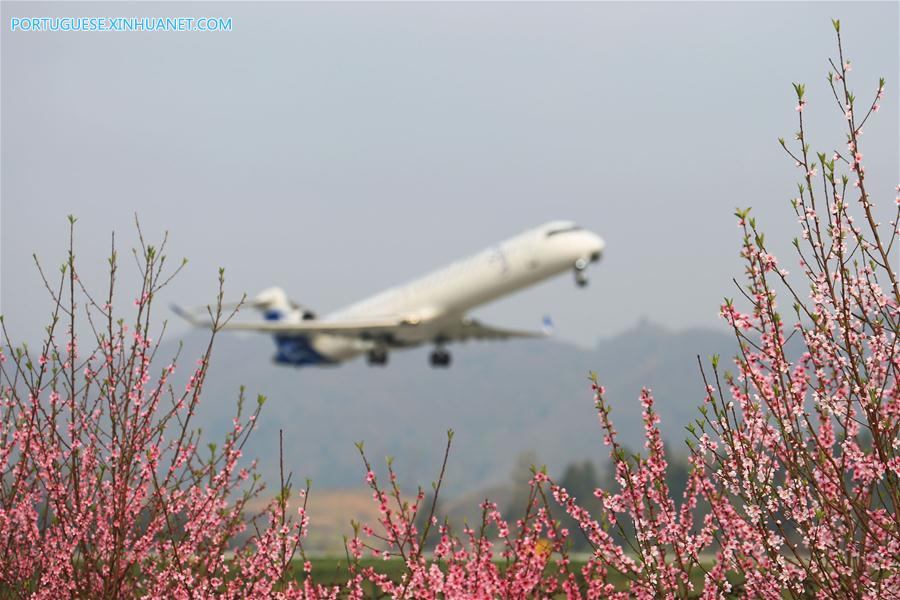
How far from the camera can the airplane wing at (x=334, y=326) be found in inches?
2339

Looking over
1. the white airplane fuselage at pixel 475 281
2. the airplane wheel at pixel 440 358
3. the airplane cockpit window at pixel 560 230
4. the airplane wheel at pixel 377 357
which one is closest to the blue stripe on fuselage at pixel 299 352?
the white airplane fuselage at pixel 475 281

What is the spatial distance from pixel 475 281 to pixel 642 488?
45590 millimetres

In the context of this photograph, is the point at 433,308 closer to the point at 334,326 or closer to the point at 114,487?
the point at 334,326

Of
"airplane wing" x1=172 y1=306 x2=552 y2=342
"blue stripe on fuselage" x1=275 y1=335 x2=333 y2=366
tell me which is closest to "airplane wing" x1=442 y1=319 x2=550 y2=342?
"airplane wing" x1=172 y1=306 x2=552 y2=342

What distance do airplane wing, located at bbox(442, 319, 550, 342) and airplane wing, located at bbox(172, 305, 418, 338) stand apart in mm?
3333

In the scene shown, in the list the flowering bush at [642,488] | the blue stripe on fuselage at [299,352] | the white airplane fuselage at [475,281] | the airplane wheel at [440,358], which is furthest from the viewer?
the blue stripe on fuselage at [299,352]

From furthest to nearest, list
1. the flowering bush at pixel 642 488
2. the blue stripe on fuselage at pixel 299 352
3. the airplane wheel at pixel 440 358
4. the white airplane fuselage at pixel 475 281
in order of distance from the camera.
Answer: the blue stripe on fuselage at pixel 299 352 → the airplane wheel at pixel 440 358 → the white airplane fuselage at pixel 475 281 → the flowering bush at pixel 642 488

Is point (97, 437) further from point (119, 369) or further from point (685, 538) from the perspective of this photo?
point (685, 538)

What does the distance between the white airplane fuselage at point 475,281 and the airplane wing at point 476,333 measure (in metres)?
0.47

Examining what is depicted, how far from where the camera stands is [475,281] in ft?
180

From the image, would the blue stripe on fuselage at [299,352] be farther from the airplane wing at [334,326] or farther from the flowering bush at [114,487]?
the flowering bush at [114,487]

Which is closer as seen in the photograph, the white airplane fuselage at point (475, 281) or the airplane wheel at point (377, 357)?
the white airplane fuselage at point (475, 281)

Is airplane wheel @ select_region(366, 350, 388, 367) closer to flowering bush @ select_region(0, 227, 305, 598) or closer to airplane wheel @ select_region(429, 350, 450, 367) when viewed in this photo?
airplane wheel @ select_region(429, 350, 450, 367)

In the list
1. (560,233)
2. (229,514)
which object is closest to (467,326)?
(560,233)
